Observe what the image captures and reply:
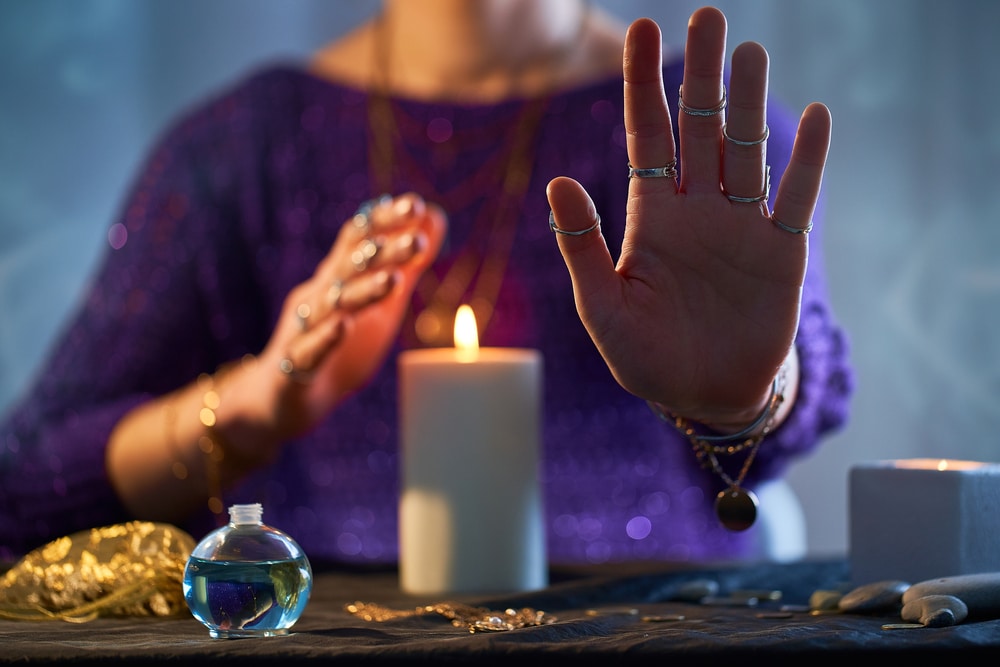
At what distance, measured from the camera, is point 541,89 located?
1291 millimetres

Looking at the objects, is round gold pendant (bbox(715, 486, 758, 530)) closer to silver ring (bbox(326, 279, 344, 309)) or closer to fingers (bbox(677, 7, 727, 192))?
fingers (bbox(677, 7, 727, 192))

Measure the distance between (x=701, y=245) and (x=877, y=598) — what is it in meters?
0.22

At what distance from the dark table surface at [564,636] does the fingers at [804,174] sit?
0.22 metres

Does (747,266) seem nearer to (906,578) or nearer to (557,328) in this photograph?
(906,578)

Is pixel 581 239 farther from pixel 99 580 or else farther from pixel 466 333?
pixel 99 580

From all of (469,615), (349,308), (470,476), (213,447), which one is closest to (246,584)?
(469,615)

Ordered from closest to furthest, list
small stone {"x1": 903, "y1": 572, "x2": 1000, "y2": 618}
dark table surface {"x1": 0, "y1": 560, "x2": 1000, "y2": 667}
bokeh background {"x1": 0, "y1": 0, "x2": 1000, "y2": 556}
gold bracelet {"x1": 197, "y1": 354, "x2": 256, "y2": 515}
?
dark table surface {"x1": 0, "y1": 560, "x2": 1000, "y2": 667} < small stone {"x1": 903, "y1": 572, "x2": 1000, "y2": 618} < gold bracelet {"x1": 197, "y1": 354, "x2": 256, "y2": 515} < bokeh background {"x1": 0, "y1": 0, "x2": 1000, "y2": 556}

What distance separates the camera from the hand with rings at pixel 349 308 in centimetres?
88

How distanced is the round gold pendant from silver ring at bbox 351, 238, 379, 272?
0.34 meters

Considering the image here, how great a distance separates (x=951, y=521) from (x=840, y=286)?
103 cm

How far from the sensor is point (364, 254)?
0.91 meters

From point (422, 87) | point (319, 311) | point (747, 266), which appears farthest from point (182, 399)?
point (747, 266)

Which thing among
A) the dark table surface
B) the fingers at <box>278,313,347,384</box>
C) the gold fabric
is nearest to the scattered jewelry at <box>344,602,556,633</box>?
the dark table surface

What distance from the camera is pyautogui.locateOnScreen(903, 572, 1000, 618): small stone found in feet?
1.91
